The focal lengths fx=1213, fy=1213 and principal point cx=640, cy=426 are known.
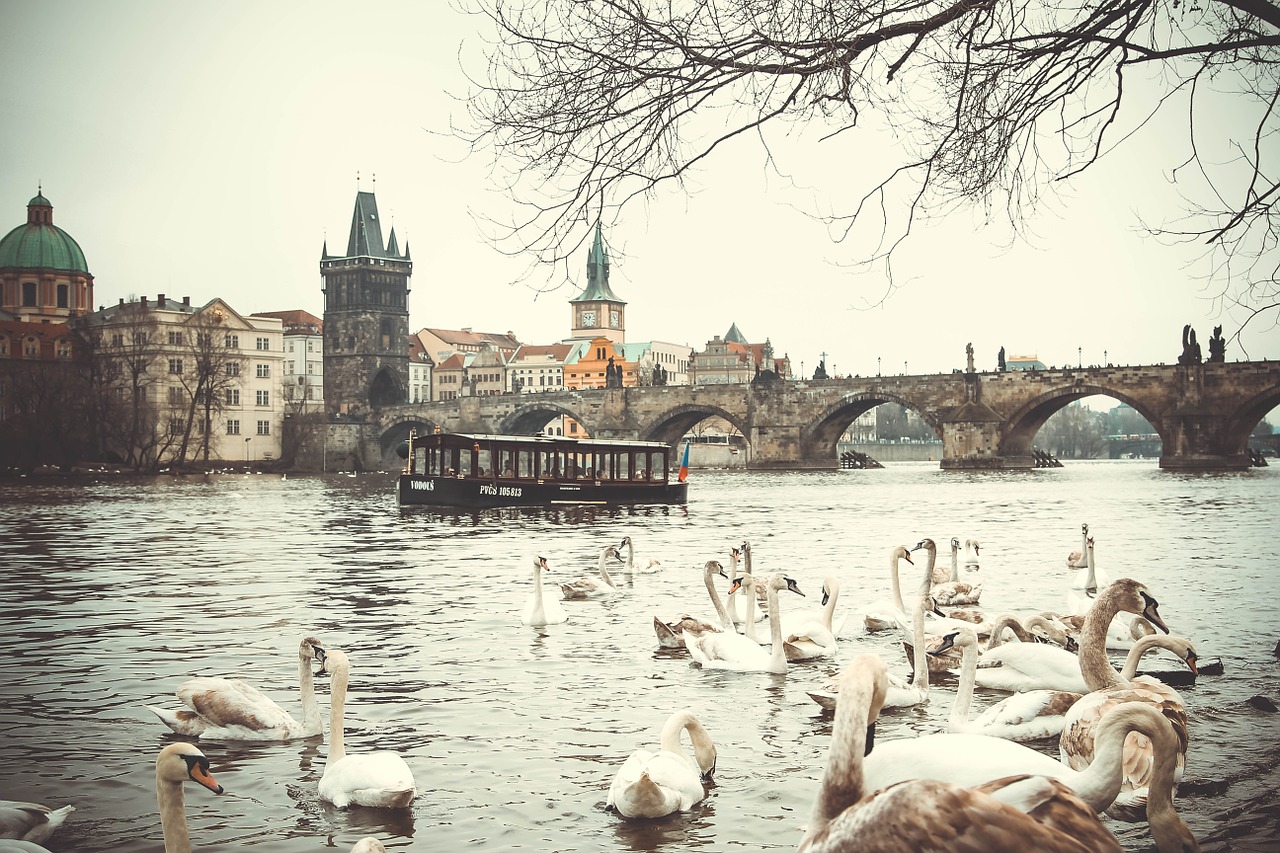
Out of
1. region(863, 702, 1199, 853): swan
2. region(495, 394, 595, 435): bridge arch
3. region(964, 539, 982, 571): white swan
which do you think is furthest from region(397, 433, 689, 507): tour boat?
region(495, 394, 595, 435): bridge arch

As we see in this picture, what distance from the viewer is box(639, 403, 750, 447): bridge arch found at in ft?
276

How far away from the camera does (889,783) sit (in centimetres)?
406

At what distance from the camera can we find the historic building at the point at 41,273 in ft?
277

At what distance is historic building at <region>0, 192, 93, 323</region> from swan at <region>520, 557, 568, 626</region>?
80.0 meters

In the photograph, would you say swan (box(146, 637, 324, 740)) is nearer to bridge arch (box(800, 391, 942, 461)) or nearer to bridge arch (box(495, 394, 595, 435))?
bridge arch (box(800, 391, 942, 461))

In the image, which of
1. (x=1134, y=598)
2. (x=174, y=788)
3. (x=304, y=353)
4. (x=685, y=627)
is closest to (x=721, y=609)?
(x=685, y=627)

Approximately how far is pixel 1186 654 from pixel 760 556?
47.5 feet

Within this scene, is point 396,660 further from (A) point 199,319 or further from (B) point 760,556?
(A) point 199,319

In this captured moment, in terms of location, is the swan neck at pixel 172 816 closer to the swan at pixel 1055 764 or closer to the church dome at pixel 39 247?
the swan at pixel 1055 764

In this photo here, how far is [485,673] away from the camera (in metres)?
10.3

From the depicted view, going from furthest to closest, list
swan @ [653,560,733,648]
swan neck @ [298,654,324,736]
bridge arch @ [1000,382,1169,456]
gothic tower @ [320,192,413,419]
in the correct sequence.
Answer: gothic tower @ [320,192,413,419]
bridge arch @ [1000,382,1169,456]
swan @ [653,560,733,648]
swan neck @ [298,654,324,736]

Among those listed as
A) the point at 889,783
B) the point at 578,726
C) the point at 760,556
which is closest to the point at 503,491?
the point at 760,556

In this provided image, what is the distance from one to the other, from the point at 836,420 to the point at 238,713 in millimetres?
76180

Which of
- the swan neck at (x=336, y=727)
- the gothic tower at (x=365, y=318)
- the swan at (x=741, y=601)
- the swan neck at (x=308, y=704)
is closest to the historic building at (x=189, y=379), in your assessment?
the gothic tower at (x=365, y=318)
